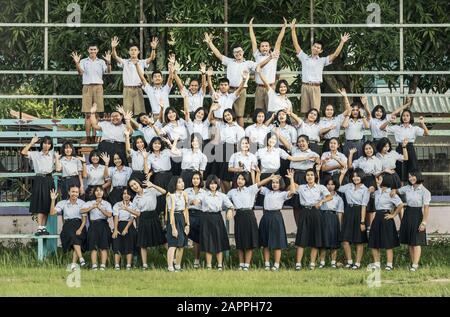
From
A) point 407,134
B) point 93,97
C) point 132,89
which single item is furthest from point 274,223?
point 93,97

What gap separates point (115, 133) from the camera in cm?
1828

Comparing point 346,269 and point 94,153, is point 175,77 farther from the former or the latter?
point 346,269

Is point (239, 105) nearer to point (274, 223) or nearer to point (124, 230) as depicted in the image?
point (274, 223)

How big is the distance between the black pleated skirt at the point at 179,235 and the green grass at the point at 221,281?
309mm

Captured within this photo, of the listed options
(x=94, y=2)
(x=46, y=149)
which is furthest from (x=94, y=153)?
(x=94, y=2)

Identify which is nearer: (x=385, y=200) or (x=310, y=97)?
(x=385, y=200)

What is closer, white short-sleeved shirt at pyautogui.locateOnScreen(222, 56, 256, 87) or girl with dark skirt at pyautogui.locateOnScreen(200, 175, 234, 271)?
girl with dark skirt at pyautogui.locateOnScreen(200, 175, 234, 271)

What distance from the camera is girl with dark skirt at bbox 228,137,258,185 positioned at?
57.7 feet

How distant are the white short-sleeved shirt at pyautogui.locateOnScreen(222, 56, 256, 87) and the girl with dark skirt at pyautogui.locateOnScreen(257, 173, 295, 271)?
5.80ft

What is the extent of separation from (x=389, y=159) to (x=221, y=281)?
9.60 feet

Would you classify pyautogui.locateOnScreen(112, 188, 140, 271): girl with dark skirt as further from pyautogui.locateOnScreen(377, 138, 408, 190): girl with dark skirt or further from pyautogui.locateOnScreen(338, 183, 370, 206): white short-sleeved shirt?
pyautogui.locateOnScreen(377, 138, 408, 190): girl with dark skirt

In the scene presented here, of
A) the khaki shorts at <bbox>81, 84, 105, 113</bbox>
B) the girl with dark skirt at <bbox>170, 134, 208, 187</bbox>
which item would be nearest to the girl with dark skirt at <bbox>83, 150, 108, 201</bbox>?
the girl with dark skirt at <bbox>170, 134, 208, 187</bbox>

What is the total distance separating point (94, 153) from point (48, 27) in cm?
342

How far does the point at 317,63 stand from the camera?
62.0 ft
